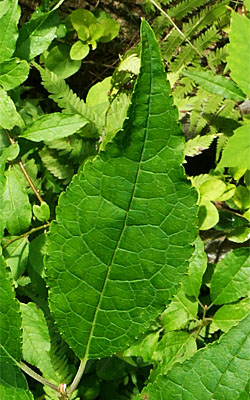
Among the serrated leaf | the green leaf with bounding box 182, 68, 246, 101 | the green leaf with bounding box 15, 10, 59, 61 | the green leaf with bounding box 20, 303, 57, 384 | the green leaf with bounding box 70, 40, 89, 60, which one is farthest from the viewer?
the green leaf with bounding box 70, 40, 89, 60

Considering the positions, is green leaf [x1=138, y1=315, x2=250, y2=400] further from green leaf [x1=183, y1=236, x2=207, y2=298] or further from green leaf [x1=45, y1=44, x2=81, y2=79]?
green leaf [x1=45, y1=44, x2=81, y2=79]

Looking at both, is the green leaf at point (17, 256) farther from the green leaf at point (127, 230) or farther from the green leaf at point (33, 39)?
the green leaf at point (127, 230)

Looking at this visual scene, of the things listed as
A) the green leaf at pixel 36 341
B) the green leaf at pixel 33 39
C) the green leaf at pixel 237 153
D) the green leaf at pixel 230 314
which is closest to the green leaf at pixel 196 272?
the green leaf at pixel 230 314

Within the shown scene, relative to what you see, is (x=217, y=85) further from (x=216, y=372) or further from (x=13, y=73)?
(x=216, y=372)

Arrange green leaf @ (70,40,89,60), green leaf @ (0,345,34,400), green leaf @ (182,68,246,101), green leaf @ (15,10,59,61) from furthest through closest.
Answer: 1. green leaf @ (70,40,89,60)
2. green leaf @ (182,68,246,101)
3. green leaf @ (15,10,59,61)
4. green leaf @ (0,345,34,400)

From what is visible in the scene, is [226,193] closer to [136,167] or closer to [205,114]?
[205,114]

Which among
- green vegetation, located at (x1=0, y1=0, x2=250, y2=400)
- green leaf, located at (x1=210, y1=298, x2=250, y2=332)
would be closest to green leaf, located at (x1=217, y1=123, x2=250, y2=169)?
green vegetation, located at (x1=0, y1=0, x2=250, y2=400)

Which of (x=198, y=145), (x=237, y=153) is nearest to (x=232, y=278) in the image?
(x=237, y=153)
